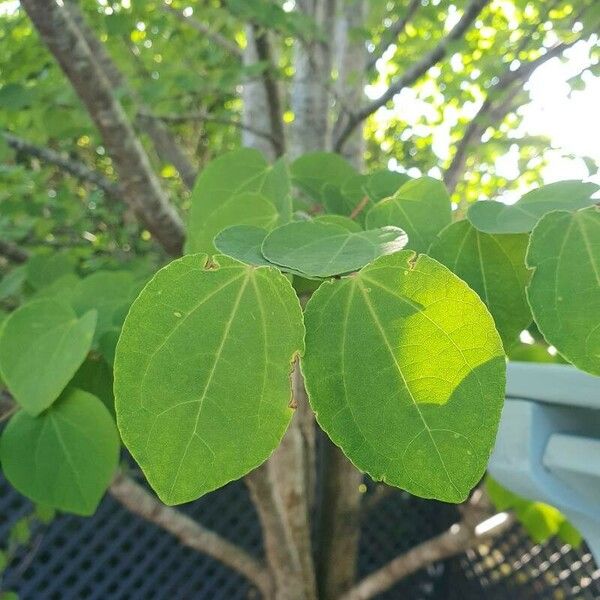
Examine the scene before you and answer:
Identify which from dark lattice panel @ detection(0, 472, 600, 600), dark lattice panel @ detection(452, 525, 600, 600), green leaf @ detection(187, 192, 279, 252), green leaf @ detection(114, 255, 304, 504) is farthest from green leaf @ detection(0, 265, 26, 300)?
dark lattice panel @ detection(452, 525, 600, 600)

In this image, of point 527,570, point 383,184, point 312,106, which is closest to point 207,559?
point 527,570

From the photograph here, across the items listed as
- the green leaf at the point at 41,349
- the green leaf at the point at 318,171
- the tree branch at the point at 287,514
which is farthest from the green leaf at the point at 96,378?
the tree branch at the point at 287,514

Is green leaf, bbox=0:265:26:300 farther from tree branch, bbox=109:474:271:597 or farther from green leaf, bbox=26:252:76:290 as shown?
tree branch, bbox=109:474:271:597

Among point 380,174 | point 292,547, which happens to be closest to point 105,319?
point 380,174

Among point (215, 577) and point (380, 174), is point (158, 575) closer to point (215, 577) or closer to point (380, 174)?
point (215, 577)

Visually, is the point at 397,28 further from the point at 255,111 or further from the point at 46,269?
the point at 46,269

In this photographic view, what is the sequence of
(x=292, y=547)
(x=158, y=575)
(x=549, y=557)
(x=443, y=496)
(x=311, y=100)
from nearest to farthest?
(x=443, y=496) < (x=292, y=547) < (x=311, y=100) < (x=549, y=557) < (x=158, y=575)

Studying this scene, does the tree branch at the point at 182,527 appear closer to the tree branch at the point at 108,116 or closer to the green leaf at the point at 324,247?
the tree branch at the point at 108,116

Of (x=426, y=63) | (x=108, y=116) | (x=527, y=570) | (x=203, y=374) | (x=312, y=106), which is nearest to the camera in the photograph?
(x=203, y=374)
